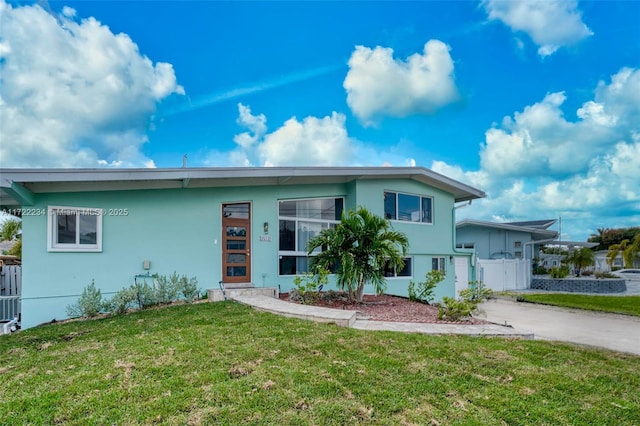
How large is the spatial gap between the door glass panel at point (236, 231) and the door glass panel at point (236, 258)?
1.75 ft

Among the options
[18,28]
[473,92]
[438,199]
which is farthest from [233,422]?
[473,92]

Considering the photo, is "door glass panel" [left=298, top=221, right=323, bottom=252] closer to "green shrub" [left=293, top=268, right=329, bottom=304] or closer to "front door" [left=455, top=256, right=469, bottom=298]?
"green shrub" [left=293, top=268, right=329, bottom=304]

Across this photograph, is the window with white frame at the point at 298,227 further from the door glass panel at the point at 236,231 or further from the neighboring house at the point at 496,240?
the neighboring house at the point at 496,240

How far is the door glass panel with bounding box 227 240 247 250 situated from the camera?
10664 millimetres

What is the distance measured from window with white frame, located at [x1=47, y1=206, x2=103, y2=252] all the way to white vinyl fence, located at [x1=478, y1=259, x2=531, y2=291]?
16.9 meters

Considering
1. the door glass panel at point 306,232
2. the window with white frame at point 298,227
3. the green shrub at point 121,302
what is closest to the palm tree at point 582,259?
the window with white frame at point 298,227

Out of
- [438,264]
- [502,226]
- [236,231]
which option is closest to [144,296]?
[236,231]

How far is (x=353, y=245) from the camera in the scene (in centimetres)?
971

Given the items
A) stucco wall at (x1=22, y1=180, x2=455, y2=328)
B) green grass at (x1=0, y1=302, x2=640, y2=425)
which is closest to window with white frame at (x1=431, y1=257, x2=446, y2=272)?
stucco wall at (x1=22, y1=180, x2=455, y2=328)

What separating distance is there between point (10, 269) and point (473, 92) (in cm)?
1571

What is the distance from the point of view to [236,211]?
1080 cm

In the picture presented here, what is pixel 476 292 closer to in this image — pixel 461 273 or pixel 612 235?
pixel 461 273

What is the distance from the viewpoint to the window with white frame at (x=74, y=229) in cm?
844

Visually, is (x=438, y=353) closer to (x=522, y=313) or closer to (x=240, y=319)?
(x=240, y=319)
